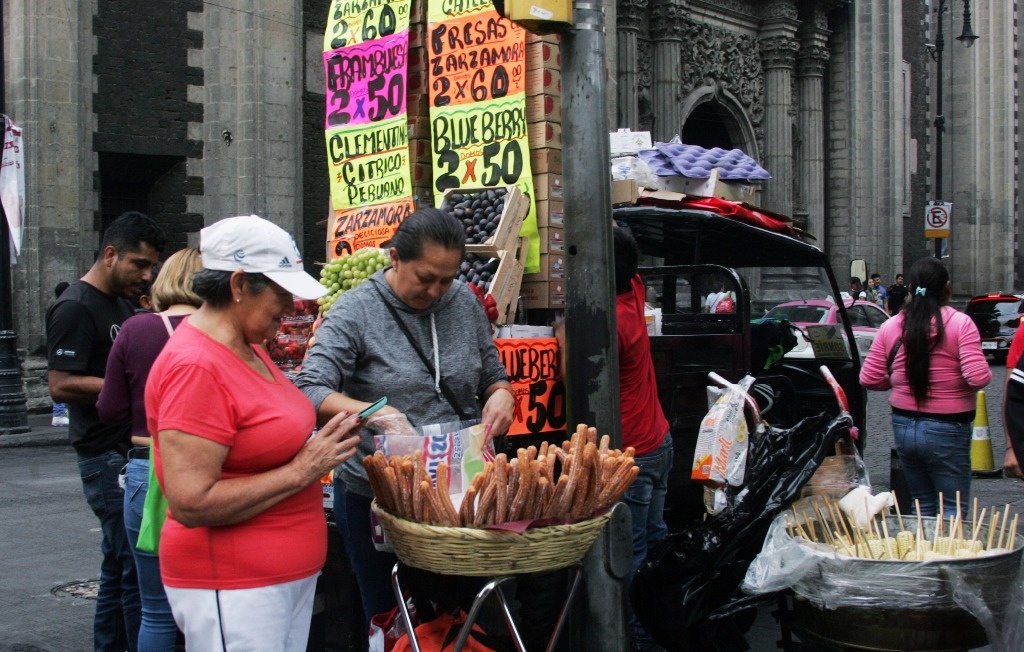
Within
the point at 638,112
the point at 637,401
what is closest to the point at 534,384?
the point at 637,401

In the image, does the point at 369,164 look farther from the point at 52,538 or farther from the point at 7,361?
the point at 7,361

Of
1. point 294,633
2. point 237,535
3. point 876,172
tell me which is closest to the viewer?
point 237,535

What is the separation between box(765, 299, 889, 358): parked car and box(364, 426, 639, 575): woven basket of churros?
5.24m

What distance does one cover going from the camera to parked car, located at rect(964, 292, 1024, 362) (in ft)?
79.2

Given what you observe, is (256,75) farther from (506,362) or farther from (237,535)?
(237,535)

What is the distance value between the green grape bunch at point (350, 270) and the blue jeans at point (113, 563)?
4.63ft

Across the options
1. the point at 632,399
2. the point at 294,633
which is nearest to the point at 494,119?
the point at 632,399

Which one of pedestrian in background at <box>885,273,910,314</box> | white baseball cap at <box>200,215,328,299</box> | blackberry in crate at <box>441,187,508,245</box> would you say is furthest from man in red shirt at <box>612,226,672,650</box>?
pedestrian in background at <box>885,273,910,314</box>

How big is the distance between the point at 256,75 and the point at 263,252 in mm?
14079

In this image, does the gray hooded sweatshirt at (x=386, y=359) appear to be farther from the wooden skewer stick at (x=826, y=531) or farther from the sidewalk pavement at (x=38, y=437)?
the sidewalk pavement at (x=38, y=437)

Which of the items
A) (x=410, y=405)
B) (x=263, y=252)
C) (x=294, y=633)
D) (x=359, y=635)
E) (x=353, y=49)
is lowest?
(x=359, y=635)

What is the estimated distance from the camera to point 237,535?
2.86 meters

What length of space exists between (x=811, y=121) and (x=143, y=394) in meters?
25.9

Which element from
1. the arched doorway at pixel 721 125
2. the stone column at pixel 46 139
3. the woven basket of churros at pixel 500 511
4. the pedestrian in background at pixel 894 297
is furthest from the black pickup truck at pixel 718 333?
the arched doorway at pixel 721 125
